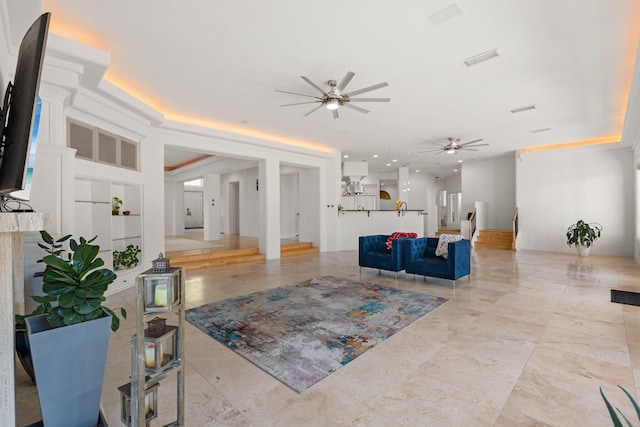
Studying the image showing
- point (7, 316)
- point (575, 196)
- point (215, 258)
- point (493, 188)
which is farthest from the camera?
point (493, 188)

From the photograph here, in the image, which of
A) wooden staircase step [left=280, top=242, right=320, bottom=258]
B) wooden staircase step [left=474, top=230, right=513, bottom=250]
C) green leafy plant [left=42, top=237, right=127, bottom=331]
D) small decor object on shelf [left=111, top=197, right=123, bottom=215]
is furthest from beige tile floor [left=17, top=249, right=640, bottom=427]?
wooden staircase step [left=474, top=230, right=513, bottom=250]

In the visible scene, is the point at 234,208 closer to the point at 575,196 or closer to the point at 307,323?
the point at 307,323

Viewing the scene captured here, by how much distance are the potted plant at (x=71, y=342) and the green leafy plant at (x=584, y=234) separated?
10627mm

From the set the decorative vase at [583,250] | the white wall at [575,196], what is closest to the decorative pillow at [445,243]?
the decorative vase at [583,250]

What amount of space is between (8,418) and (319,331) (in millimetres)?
2430

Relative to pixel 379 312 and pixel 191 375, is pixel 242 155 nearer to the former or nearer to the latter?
pixel 379 312

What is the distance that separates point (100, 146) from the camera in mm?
4859

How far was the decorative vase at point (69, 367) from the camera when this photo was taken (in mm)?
1591

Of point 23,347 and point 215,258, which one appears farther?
point 215,258

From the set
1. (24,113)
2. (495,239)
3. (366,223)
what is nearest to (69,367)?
(24,113)

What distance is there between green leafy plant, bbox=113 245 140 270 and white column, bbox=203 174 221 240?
18.0 ft

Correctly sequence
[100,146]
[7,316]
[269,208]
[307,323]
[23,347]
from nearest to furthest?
[7,316] < [23,347] < [307,323] < [100,146] < [269,208]

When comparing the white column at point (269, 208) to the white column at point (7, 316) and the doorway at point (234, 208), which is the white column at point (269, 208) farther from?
the white column at point (7, 316)

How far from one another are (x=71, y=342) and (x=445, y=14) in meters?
4.02
